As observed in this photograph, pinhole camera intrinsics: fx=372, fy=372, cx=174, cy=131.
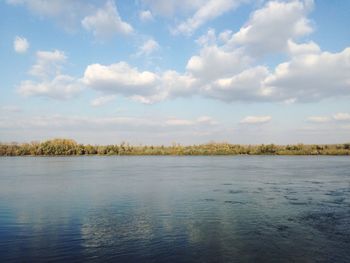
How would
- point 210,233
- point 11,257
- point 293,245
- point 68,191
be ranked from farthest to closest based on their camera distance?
point 68,191
point 210,233
point 293,245
point 11,257

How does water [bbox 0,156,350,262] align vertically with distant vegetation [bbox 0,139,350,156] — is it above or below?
below

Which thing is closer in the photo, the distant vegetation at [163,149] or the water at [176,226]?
the water at [176,226]

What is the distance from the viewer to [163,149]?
156m

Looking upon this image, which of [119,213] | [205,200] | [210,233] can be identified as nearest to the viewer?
[210,233]

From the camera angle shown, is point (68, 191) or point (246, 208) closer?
point (246, 208)

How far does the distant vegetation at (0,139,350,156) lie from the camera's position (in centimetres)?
13401

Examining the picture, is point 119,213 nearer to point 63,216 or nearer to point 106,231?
point 63,216

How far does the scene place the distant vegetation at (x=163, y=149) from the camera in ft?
440

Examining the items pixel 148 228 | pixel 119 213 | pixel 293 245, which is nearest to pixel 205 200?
pixel 119 213

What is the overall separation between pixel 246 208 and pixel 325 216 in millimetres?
4219

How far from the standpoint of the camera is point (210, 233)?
49.8 ft

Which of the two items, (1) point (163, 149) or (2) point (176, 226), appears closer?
(2) point (176, 226)

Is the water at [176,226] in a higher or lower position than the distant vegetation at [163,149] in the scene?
lower

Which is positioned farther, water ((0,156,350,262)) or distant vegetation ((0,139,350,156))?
distant vegetation ((0,139,350,156))
